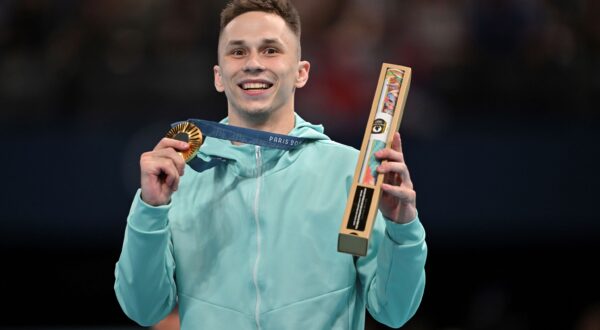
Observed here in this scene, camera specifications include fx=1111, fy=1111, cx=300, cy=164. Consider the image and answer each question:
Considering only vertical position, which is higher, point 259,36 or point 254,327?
point 259,36

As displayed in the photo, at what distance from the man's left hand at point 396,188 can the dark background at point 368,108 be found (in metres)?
3.57

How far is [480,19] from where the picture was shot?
281 inches

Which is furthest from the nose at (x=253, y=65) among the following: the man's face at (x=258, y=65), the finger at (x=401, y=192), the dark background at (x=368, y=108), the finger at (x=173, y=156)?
the dark background at (x=368, y=108)

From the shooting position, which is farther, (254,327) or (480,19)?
(480,19)

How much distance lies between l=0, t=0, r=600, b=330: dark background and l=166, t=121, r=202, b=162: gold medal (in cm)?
331

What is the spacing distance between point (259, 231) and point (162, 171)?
37 cm

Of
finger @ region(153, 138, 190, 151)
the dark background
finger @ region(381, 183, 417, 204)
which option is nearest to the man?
finger @ region(153, 138, 190, 151)

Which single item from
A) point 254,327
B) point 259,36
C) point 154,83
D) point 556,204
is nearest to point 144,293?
point 254,327

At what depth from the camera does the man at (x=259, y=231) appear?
3.21m

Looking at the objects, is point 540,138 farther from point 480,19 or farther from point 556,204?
point 480,19

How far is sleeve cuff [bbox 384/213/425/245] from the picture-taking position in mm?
3115

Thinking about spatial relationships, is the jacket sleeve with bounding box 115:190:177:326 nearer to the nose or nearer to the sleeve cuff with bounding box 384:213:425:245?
the nose

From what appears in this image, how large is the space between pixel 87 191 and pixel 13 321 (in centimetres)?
111

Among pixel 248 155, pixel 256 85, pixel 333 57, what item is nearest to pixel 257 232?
A: pixel 248 155
